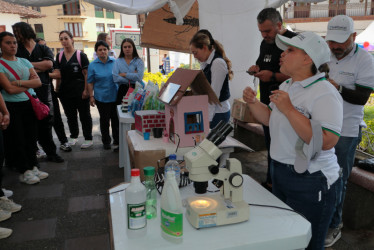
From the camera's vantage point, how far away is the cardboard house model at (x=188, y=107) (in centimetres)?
206

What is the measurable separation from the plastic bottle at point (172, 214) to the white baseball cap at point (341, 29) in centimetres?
159

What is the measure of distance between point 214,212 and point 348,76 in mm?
1510

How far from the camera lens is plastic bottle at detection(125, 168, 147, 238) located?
43.6 inches

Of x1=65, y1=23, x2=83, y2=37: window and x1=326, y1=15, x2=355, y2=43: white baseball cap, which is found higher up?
x1=65, y1=23, x2=83, y2=37: window

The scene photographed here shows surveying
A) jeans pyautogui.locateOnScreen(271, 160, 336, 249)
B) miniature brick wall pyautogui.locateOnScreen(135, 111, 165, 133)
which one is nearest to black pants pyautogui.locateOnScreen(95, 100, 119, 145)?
miniature brick wall pyautogui.locateOnScreen(135, 111, 165, 133)

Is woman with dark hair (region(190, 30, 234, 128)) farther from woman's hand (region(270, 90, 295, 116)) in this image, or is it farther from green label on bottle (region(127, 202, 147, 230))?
green label on bottle (region(127, 202, 147, 230))

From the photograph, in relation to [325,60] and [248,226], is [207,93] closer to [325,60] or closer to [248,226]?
[325,60]

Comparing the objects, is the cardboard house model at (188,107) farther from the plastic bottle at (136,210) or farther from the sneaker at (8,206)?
the sneaker at (8,206)

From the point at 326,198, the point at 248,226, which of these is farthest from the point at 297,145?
the point at 248,226

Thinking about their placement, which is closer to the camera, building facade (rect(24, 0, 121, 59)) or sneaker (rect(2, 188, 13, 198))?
sneaker (rect(2, 188, 13, 198))

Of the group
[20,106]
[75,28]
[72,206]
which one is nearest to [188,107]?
[72,206]

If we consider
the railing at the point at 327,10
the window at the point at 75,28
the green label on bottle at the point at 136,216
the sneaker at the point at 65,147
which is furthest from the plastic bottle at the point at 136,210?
the window at the point at 75,28

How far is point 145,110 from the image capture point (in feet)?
8.82

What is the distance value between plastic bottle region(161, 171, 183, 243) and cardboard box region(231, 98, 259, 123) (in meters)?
3.39
